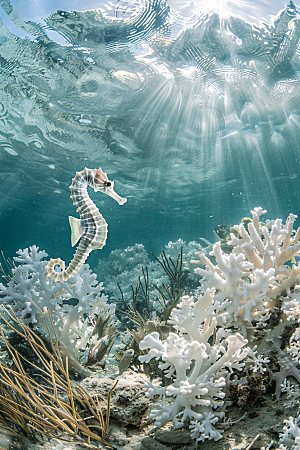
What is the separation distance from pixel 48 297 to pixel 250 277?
253 centimetres

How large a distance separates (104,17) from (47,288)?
8696 millimetres

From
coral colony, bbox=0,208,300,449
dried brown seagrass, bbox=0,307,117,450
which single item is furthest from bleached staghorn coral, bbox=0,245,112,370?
dried brown seagrass, bbox=0,307,117,450

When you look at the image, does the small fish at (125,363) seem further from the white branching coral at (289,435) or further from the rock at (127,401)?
the white branching coral at (289,435)

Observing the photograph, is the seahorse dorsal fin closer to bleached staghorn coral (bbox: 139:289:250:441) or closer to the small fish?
bleached staghorn coral (bbox: 139:289:250:441)

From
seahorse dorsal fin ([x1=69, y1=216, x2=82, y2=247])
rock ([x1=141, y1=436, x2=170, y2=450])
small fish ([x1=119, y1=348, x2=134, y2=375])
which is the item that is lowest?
rock ([x1=141, y1=436, x2=170, y2=450])

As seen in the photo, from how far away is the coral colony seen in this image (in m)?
2.12

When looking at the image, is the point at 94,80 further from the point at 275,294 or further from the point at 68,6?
the point at 275,294

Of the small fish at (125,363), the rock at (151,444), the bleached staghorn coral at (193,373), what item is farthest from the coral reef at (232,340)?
the small fish at (125,363)

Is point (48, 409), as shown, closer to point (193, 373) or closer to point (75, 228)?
point (193, 373)

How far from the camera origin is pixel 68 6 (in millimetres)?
7957

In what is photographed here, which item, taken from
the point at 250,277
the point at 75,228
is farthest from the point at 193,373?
the point at 75,228

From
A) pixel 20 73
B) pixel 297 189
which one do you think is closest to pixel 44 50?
pixel 20 73

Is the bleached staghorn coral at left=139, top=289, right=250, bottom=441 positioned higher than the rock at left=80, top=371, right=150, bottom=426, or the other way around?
the bleached staghorn coral at left=139, top=289, right=250, bottom=441

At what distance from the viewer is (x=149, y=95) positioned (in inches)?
488
